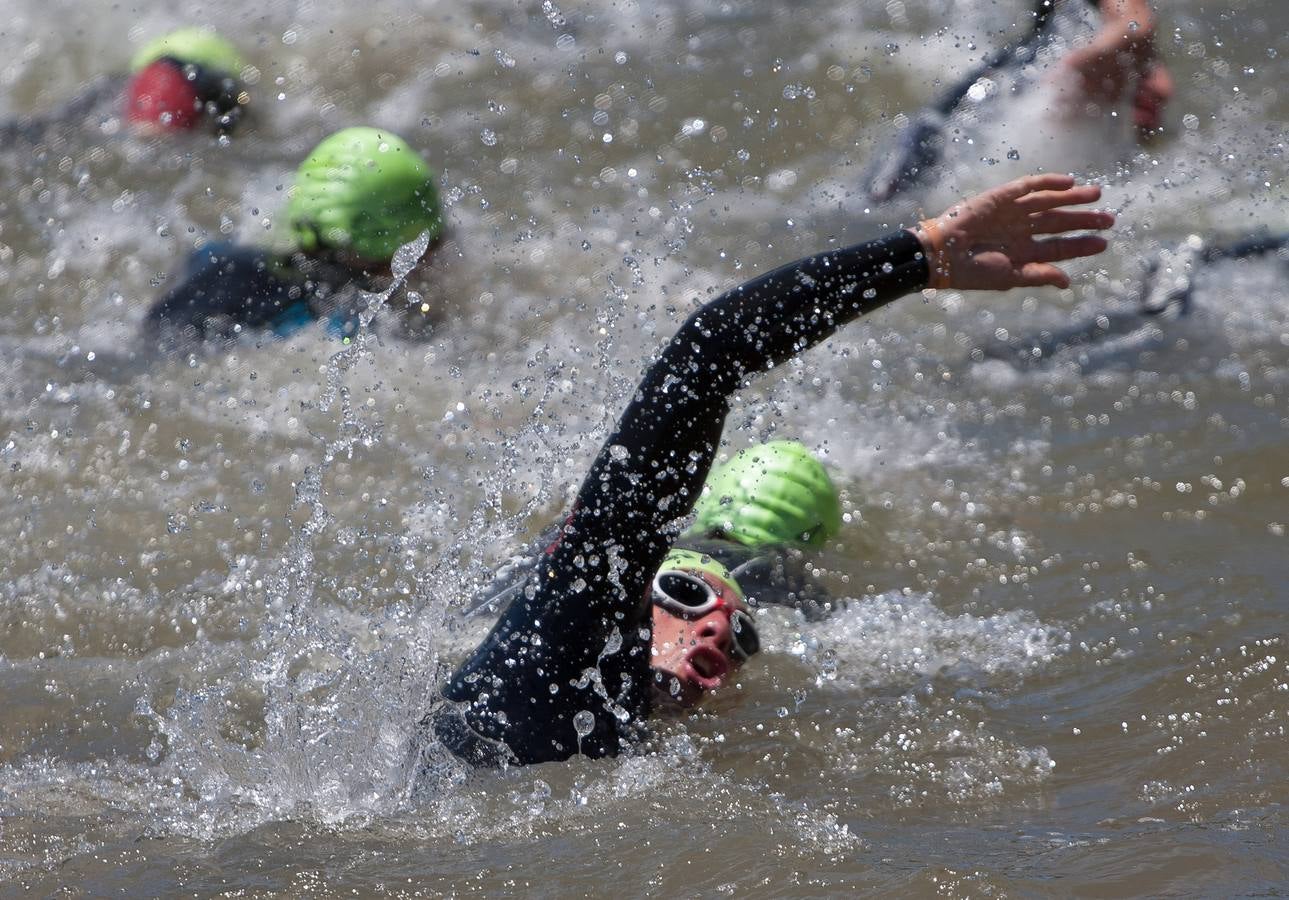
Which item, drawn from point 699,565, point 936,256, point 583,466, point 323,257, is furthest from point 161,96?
point 936,256

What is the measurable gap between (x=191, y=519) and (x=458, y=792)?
7.25 ft

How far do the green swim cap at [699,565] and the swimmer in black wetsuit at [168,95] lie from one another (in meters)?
5.07

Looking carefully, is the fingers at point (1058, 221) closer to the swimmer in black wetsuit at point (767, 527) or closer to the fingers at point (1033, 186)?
the fingers at point (1033, 186)

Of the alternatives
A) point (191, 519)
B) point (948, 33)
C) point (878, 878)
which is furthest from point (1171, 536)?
point (948, 33)

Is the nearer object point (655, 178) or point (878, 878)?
point (878, 878)

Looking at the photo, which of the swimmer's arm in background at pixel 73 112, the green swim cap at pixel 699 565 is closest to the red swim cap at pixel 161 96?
the swimmer's arm in background at pixel 73 112

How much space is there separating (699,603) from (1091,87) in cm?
412

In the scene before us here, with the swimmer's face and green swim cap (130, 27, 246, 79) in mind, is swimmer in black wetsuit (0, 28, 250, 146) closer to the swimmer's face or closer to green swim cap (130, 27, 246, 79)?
green swim cap (130, 27, 246, 79)

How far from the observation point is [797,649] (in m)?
3.94

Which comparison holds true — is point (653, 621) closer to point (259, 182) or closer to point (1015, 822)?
point (1015, 822)

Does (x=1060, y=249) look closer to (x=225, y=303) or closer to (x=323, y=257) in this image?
(x=323, y=257)

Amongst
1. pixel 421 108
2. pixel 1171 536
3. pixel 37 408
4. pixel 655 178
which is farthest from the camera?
pixel 421 108

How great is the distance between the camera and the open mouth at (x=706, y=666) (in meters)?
3.47

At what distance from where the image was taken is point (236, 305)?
239 inches
